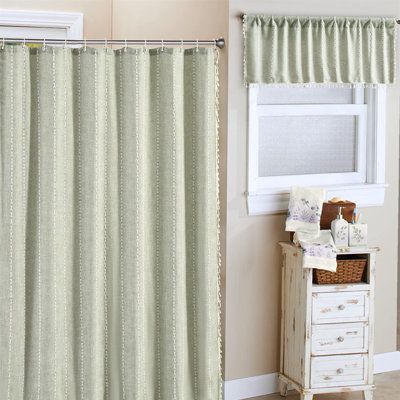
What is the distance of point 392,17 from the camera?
4.57 m

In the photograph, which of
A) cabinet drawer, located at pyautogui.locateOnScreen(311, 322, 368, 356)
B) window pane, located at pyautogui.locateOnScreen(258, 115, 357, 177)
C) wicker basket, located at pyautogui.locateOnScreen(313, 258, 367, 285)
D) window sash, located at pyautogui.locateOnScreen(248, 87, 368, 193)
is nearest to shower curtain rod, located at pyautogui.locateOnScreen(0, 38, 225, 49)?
window sash, located at pyautogui.locateOnScreen(248, 87, 368, 193)

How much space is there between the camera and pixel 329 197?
4535 mm

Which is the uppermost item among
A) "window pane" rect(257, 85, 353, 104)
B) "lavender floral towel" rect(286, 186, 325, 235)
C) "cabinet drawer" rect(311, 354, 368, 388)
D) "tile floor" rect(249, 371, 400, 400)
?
"window pane" rect(257, 85, 353, 104)

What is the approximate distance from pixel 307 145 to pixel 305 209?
476mm

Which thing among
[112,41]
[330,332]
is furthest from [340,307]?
[112,41]

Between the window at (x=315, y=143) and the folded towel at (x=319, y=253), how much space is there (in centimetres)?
32

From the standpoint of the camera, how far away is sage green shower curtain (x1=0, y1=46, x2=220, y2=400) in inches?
149

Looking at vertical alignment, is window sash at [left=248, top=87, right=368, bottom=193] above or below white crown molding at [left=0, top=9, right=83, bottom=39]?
below

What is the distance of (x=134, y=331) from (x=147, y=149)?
823 millimetres

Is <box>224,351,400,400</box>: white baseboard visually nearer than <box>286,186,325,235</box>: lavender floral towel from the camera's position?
No

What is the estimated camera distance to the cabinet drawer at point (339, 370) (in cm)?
421

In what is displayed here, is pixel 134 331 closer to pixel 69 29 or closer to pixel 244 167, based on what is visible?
pixel 244 167

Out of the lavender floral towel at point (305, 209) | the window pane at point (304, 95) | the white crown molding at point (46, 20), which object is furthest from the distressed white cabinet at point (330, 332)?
the white crown molding at point (46, 20)

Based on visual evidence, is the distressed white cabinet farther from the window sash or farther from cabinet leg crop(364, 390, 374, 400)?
the window sash
